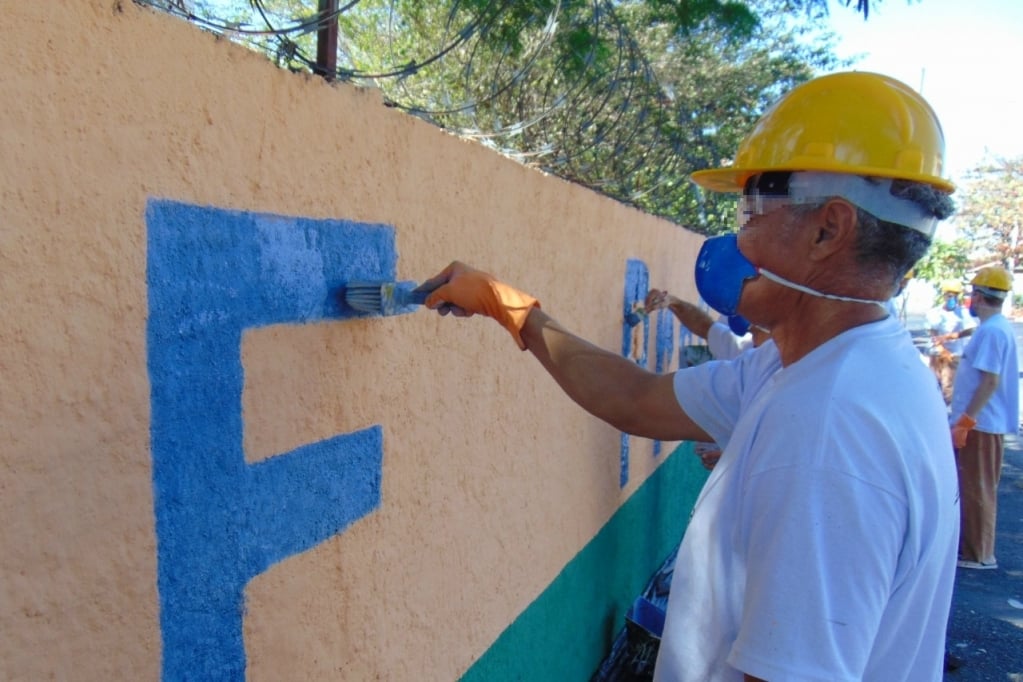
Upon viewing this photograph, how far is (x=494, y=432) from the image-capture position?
99.3 inches

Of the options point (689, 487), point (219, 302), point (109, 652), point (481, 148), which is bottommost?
point (689, 487)

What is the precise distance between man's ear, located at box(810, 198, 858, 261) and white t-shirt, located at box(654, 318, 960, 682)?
0.16 metres

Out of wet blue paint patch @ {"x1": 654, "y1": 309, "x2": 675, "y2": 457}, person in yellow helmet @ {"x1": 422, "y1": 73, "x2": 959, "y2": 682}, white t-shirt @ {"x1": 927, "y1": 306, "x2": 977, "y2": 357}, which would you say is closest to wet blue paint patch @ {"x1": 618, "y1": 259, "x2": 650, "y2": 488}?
wet blue paint patch @ {"x1": 654, "y1": 309, "x2": 675, "y2": 457}

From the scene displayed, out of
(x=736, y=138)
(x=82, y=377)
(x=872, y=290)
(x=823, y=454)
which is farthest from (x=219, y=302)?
(x=736, y=138)

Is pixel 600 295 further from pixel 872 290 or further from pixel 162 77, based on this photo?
pixel 162 77

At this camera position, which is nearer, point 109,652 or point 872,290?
point 109,652

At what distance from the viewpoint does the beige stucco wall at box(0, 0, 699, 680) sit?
1.03 meters

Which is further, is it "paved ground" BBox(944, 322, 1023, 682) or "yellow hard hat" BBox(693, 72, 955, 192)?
"paved ground" BBox(944, 322, 1023, 682)

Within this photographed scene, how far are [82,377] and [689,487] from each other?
579cm

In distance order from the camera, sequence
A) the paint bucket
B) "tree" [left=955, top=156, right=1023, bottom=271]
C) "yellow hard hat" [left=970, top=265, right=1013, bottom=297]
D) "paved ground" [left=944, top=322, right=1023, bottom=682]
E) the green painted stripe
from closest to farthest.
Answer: the green painted stripe → the paint bucket → "paved ground" [left=944, top=322, right=1023, bottom=682] → "yellow hard hat" [left=970, top=265, right=1013, bottom=297] → "tree" [left=955, top=156, right=1023, bottom=271]

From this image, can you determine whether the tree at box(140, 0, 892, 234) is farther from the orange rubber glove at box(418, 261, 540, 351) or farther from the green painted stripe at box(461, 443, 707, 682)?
the green painted stripe at box(461, 443, 707, 682)

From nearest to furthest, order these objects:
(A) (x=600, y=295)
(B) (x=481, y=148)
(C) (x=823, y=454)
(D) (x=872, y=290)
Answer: (C) (x=823, y=454), (D) (x=872, y=290), (B) (x=481, y=148), (A) (x=600, y=295)

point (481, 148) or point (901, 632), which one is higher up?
point (481, 148)

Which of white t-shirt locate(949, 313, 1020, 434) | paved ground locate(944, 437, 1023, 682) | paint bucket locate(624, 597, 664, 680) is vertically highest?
white t-shirt locate(949, 313, 1020, 434)
